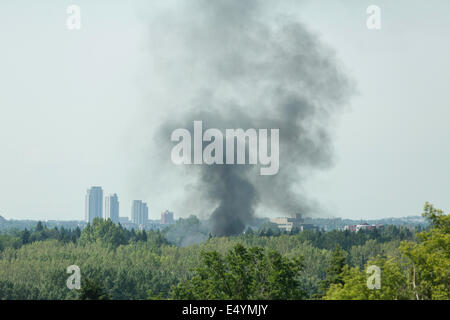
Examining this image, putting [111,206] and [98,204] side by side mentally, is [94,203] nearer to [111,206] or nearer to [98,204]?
[98,204]

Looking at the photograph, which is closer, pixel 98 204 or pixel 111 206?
pixel 98 204

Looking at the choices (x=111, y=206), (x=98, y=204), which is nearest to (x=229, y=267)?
(x=98, y=204)

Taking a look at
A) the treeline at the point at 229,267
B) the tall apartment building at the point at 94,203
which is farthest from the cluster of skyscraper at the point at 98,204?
the treeline at the point at 229,267

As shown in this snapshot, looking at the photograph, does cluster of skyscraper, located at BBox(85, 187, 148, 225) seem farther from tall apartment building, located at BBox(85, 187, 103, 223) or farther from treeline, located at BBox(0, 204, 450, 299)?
treeline, located at BBox(0, 204, 450, 299)

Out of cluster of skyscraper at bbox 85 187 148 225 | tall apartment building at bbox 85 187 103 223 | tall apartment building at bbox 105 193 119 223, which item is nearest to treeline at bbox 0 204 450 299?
tall apartment building at bbox 85 187 103 223
